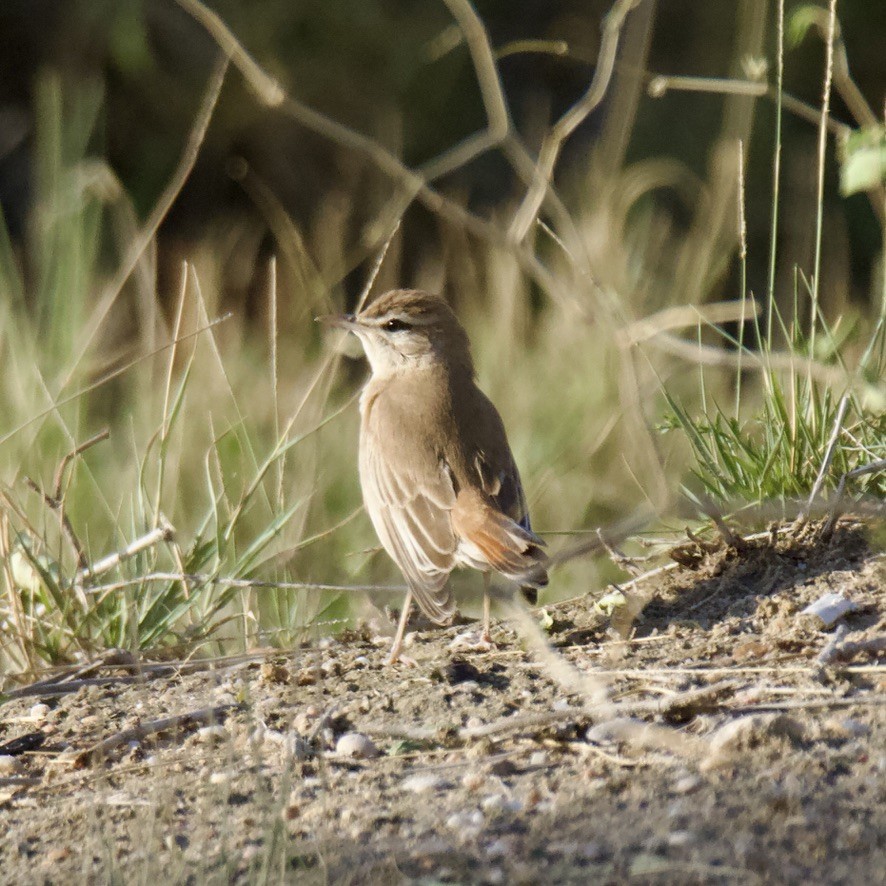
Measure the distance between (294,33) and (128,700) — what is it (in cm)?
885

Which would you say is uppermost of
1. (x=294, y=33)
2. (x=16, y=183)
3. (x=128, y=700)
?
(x=294, y=33)

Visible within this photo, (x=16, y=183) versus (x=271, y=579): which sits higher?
(x=16, y=183)

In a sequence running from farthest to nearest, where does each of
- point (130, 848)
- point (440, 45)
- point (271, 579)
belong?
point (440, 45) → point (271, 579) → point (130, 848)

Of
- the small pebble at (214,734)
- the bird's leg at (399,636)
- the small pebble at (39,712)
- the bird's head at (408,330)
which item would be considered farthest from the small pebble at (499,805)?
the bird's head at (408,330)

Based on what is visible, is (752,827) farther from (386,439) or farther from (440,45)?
(440,45)

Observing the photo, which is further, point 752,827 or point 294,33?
point 294,33

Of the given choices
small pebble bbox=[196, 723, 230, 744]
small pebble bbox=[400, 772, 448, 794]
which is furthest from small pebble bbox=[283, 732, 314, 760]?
small pebble bbox=[400, 772, 448, 794]

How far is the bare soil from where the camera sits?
2832 millimetres

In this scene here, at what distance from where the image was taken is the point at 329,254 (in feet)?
32.5

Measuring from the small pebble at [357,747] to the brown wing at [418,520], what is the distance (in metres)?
0.96

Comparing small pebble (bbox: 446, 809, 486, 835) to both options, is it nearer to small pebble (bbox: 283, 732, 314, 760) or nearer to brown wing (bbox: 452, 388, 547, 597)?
small pebble (bbox: 283, 732, 314, 760)

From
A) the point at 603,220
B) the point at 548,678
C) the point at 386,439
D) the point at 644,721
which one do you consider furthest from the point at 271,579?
the point at 603,220

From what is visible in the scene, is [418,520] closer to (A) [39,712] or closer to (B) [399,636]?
(B) [399,636]

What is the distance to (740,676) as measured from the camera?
3.68 metres
